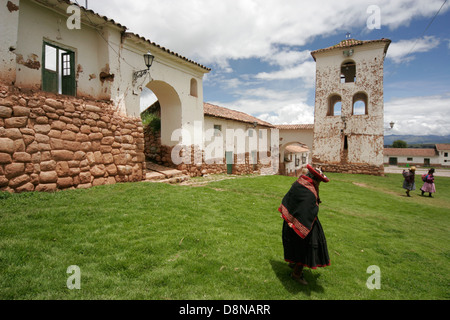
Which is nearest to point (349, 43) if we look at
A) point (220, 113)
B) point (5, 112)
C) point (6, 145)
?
point (220, 113)

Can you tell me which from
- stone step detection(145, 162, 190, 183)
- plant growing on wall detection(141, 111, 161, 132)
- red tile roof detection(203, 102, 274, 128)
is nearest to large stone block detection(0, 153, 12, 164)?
stone step detection(145, 162, 190, 183)

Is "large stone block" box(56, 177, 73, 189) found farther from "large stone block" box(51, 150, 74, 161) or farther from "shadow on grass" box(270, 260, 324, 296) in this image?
"shadow on grass" box(270, 260, 324, 296)

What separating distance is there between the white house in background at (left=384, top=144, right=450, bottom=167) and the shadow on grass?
64475 millimetres

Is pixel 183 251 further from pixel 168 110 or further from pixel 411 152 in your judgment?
pixel 411 152

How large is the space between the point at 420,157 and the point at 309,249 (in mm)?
67527

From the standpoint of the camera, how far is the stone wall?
5559 millimetres

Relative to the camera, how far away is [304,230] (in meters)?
3.22

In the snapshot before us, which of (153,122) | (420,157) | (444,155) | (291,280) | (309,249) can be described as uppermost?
(153,122)

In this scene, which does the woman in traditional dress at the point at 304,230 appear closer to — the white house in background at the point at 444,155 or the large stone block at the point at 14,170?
the large stone block at the point at 14,170

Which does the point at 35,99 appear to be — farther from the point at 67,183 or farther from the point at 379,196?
the point at 379,196

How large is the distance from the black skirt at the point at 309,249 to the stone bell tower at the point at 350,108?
18.4 meters

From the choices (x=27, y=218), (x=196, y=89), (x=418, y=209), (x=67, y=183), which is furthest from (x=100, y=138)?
(x=418, y=209)

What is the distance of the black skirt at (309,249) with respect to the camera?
328 cm

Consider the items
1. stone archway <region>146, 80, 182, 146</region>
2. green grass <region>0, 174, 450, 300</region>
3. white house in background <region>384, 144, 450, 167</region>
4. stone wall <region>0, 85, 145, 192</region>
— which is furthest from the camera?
white house in background <region>384, 144, 450, 167</region>
